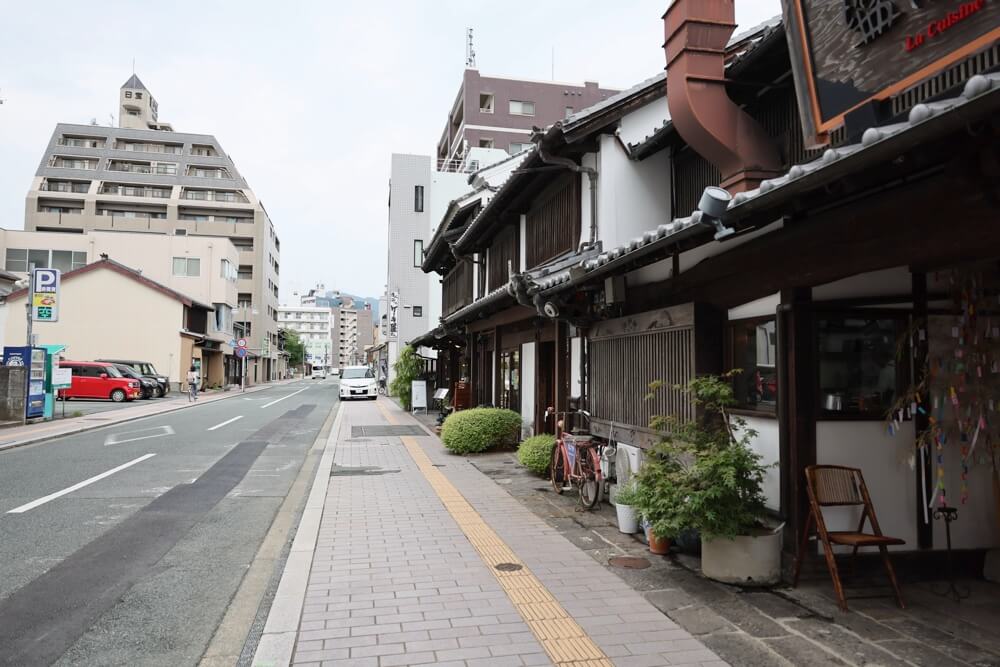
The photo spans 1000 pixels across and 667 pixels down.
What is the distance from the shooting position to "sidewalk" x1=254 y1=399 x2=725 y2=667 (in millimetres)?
3963

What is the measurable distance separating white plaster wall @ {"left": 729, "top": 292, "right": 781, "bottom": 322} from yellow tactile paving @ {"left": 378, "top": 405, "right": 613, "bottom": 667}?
115 inches

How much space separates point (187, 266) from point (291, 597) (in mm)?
51182

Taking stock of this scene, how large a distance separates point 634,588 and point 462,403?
13804mm

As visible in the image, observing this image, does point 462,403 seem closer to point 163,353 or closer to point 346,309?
point 163,353

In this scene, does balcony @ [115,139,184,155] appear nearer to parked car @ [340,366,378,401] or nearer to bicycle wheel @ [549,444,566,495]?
parked car @ [340,366,378,401]

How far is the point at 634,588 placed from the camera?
16.9 ft

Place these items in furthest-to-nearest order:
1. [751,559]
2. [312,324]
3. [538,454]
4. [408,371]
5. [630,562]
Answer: [312,324] < [408,371] < [538,454] < [630,562] < [751,559]

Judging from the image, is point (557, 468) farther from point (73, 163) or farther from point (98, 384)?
point (73, 163)

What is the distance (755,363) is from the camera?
5.77 m

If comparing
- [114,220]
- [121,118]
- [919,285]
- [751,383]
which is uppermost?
[121,118]

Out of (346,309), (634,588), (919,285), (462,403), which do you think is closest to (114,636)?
(634,588)

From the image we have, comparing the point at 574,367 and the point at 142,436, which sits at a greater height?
the point at 574,367

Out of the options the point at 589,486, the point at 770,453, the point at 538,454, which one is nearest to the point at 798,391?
the point at 770,453

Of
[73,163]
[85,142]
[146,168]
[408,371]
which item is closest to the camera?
[408,371]
